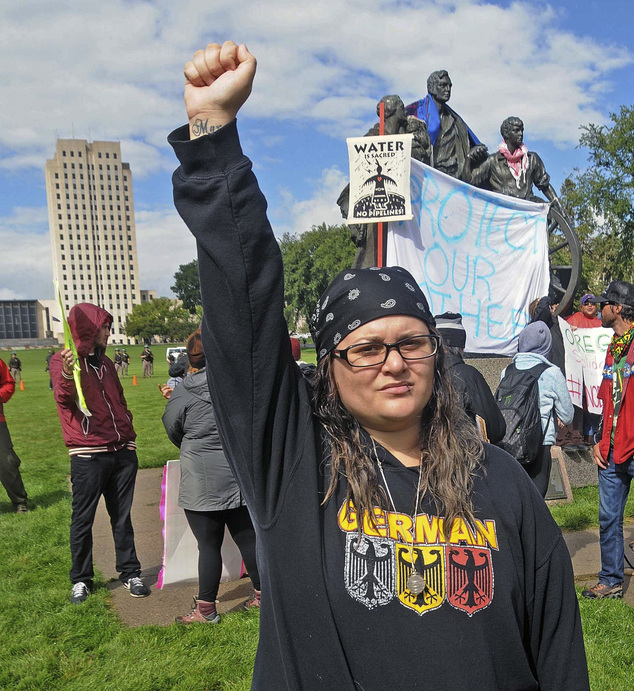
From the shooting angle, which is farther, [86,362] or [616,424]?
[86,362]

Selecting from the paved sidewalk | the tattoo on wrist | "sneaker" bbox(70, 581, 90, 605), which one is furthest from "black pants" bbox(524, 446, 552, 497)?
the tattoo on wrist

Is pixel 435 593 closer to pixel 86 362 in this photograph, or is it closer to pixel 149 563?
pixel 86 362

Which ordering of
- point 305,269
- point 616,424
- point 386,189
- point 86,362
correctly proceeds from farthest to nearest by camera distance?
point 305,269 → point 386,189 → point 86,362 → point 616,424

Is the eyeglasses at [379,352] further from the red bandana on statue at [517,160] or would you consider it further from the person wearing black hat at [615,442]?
the red bandana on statue at [517,160]

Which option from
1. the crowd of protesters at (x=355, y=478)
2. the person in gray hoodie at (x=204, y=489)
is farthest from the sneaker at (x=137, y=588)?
the crowd of protesters at (x=355, y=478)

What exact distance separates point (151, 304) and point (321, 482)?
340 ft

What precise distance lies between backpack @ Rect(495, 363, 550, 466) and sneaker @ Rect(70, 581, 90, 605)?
9.72 ft

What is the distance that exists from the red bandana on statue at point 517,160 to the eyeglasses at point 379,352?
7.11 meters

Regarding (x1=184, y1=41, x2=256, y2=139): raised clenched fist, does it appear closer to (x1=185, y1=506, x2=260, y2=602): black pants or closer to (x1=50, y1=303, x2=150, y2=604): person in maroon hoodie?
(x1=185, y1=506, x2=260, y2=602): black pants

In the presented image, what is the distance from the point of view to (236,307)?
1.22 meters

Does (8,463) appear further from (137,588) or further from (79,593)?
(137,588)

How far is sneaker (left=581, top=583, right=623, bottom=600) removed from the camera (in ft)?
13.5

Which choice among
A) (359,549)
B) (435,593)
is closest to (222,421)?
(359,549)

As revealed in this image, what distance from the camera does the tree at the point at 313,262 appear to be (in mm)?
52062
